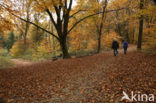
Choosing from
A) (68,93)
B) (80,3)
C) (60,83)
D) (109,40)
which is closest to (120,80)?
(68,93)

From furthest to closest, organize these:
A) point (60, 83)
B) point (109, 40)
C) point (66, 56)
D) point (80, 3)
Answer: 1. point (109, 40)
2. point (66, 56)
3. point (80, 3)
4. point (60, 83)

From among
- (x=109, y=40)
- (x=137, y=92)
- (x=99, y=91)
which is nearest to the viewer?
(x=137, y=92)

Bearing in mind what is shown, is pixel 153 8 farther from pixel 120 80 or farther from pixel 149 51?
pixel 120 80

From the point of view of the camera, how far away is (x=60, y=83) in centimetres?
552

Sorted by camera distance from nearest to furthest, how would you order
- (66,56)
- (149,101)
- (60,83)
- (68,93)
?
(149,101), (68,93), (60,83), (66,56)

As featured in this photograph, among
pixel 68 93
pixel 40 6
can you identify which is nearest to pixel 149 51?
pixel 68 93

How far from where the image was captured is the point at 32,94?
4.57 meters

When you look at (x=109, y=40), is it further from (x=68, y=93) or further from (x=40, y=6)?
(x=68, y=93)

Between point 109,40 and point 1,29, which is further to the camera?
point 109,40

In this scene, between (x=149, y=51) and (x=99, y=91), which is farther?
(x=149, y=51)

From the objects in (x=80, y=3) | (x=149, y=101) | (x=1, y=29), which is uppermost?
(x=80, y=3)

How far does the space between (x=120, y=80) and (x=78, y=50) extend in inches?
718

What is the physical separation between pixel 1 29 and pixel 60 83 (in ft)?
23.7

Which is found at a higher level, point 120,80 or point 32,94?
point 120,80
